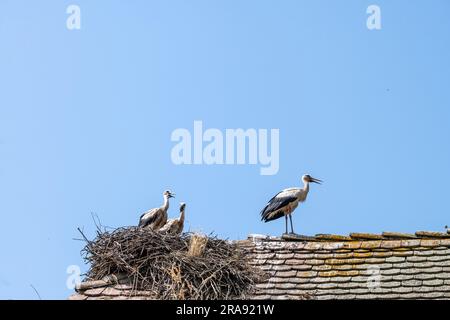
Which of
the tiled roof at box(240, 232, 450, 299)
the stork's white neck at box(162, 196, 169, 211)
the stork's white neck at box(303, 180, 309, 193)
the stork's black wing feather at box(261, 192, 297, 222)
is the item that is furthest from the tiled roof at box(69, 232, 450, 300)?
the stork's white neck at box(162, 196, 169, 211)

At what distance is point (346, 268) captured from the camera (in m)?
15.4

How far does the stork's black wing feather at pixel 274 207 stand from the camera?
63.5ft

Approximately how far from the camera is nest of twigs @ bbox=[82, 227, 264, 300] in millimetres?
15383

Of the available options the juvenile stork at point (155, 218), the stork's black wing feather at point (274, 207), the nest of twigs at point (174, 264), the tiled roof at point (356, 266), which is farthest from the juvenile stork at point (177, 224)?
the tiled roof at point (356, 266)

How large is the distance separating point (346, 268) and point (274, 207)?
13.4 feet

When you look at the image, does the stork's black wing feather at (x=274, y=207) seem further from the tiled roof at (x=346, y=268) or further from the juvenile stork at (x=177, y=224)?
the tiled roof at (x=346, y=268)

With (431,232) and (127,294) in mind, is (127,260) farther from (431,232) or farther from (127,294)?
(431,232)

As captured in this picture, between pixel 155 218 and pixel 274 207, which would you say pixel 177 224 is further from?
pixel 274 207

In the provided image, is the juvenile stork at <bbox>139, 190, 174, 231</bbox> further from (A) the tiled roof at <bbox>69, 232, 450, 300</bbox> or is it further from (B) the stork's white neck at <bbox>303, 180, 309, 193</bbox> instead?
(A) the tiled roof at <bbox>69, 232, 450, 300</bbox>

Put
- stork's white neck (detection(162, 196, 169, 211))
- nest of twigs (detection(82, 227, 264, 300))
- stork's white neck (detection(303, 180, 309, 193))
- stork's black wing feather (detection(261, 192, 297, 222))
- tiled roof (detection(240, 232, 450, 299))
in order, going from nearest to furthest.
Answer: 1. tiled roof (detection(240, 232, 450, 299))
2. nest of twigs (detection(82, 227, 264, 300))
3. stork's black wing feather (detection(261, 192, 297, 222))
4. stork's white neck (detection(303, 180, 309, 193))
5. stork's white neck (detection(162, 196, 169, 211))

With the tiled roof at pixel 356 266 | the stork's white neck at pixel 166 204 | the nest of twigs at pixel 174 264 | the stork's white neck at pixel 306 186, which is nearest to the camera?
the tiled roof at pixel 356 266

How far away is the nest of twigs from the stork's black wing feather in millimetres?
2636

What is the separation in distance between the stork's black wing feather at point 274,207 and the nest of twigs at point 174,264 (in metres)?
2.64

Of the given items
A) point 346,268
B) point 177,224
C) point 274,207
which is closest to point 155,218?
point 177,224
